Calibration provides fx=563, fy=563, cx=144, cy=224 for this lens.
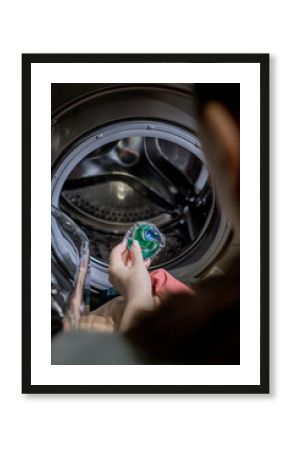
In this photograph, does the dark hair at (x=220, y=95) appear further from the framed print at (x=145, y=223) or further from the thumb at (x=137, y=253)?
the thumb at (x=137, y=253)

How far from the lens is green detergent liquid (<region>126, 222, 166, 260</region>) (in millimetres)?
1527

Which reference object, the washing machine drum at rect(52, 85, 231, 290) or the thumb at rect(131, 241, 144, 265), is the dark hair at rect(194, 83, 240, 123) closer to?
the washing machine drum at rect(52, 85, 231, 290)

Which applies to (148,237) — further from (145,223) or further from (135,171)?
(135,171)

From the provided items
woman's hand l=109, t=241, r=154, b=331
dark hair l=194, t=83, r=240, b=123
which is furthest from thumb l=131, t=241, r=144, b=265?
dark hair l=194, t=83, r=240, b=123

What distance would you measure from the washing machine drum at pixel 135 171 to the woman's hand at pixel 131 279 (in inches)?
1.0

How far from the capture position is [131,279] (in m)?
1.54

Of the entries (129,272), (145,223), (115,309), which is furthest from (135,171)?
(115,309)

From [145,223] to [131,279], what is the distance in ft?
0.52

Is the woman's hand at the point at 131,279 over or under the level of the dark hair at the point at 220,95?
under

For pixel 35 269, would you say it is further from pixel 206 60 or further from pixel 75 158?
pixel 206 60

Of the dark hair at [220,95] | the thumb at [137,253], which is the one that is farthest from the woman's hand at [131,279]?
the dark hair at [220,95]

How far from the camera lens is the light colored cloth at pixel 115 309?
1518 mm

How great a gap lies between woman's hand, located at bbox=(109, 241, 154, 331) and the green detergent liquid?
2cm
